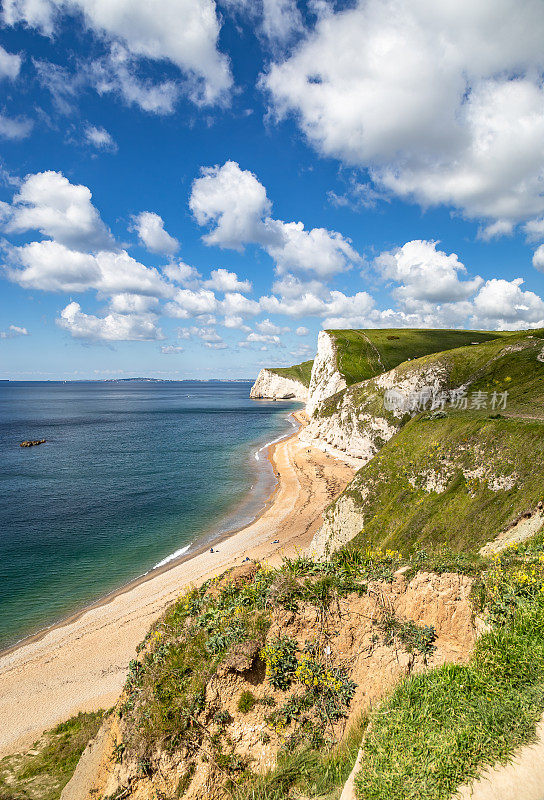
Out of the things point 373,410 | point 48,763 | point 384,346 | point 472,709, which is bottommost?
point 48,763

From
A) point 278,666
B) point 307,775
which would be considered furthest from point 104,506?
point 307,775

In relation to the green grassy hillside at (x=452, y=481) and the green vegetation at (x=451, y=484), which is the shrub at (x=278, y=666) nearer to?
the green grassy hillside at (x=452, y=481)

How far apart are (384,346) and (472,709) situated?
118 m

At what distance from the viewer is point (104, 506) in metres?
52.4

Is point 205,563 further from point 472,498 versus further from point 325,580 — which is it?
point 325,580

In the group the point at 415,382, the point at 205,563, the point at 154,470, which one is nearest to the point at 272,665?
the point at 205,563

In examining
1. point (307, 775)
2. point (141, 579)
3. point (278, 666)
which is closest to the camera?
point (307, 775)

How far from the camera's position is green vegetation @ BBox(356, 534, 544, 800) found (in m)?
6.09

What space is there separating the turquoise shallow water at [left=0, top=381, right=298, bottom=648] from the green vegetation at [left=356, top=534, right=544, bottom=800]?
33.0 metres

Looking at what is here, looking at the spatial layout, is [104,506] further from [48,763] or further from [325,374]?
[325,374]

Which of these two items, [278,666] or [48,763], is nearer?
[278,666]

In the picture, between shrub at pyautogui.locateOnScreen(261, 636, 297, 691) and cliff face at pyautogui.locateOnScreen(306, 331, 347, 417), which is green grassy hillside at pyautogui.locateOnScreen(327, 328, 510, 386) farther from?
shrub at pyautogui.locateOnScreen(261, 636, 297, 691)

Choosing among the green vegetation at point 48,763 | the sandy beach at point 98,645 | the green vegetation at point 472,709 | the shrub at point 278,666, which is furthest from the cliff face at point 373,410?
the shrub at point 278,666

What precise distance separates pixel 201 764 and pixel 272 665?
9.41 feet
